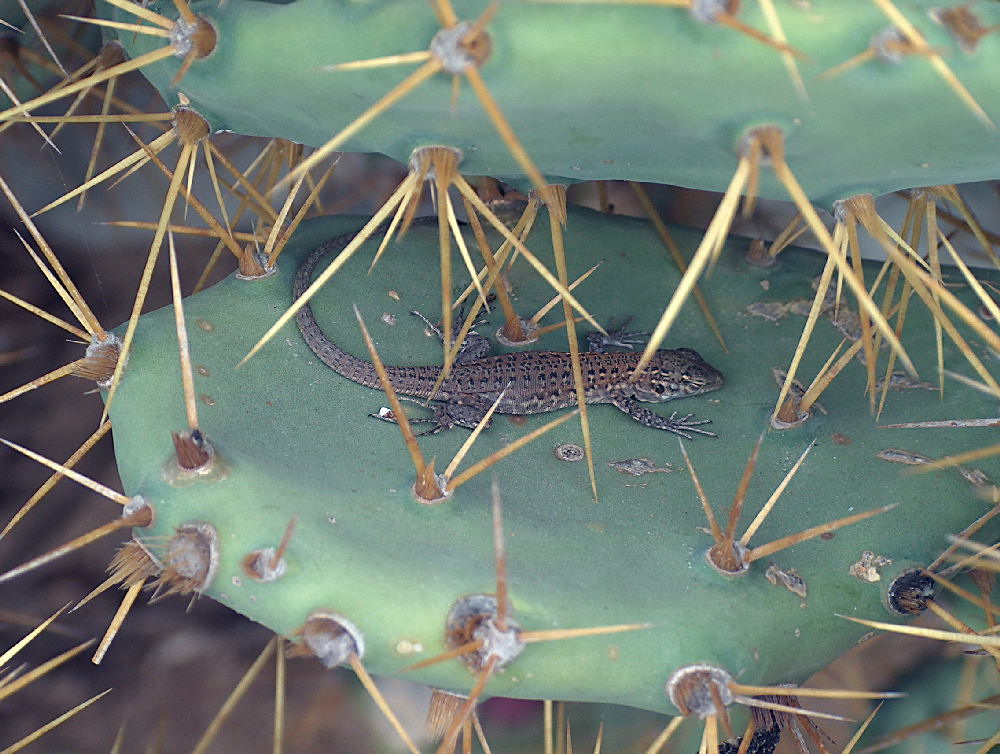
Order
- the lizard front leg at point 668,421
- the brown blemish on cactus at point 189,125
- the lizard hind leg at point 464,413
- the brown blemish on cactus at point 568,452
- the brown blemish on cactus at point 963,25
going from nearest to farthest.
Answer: the brown blemish on cactus at point 963,25, the brown blemish on cactus at point 189,125, the brown blemish on cactus at point 568,452, the lizard front leg at point 668,421, the lizard hind leg at point 464,413

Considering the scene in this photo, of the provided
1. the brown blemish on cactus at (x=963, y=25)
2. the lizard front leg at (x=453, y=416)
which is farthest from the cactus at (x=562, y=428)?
the lizard front leg at (x=453, y=416)

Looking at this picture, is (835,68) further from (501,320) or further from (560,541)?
(501,320)

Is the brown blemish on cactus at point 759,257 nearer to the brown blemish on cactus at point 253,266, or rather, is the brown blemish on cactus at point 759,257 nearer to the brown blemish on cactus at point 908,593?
the brown blemish on cactus at point 908,593

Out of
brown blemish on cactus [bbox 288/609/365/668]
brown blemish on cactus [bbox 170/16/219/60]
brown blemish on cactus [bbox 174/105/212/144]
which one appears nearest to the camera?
brown blemish on cactus [bbox 288/609/365/668]

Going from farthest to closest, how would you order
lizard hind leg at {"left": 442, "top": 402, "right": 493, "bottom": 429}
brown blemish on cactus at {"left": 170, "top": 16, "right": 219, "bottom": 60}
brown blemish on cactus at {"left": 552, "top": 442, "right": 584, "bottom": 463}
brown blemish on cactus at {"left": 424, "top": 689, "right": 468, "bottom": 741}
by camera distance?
lizard hind leg at {"left": 442, "top": 402, "right": 493, "bottom": 429} → brown blemish on cactus at {"left": 552, "top": 442, "right": 584, "bottom": 463} → brown blemish on cactus at {"left": 424, "top": 689, "right": 468, "bottom": 741} → brown blemish on cactus at {"left": 170, "top": 16, "right": 219, "bottom": 60}

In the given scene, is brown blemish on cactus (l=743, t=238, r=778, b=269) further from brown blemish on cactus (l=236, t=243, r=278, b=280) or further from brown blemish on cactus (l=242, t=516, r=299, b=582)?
brown blemish on cactus (l=242, t=516, r=299, b=582)

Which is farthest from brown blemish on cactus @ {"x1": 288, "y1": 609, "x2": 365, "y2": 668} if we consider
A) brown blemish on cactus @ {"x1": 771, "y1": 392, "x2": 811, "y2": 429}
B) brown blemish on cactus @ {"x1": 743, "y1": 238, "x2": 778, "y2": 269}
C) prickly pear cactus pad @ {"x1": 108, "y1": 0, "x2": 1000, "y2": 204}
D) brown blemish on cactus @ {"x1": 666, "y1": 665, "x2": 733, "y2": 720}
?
brown blemish on cactus @ {"x1": 743, "y1": 238, "x2": 778, "y2": 269}

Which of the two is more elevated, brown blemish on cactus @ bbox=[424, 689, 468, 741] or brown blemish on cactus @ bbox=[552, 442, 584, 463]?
brown blemish on cactus @ bbox=[552, 442, 584, 463]
